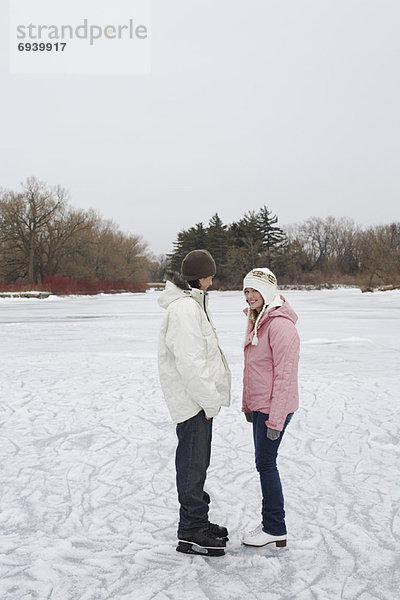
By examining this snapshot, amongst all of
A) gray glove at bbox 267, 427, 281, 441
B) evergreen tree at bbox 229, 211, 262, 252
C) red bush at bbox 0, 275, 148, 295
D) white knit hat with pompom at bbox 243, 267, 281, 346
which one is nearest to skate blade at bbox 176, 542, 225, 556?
gray glove at bbox 267, 427, 281, 441

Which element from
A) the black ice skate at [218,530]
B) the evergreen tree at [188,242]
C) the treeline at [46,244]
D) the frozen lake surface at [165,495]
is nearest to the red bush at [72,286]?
the treeline at [46,244]

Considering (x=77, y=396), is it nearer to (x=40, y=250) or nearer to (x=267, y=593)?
(x=267, y=593)

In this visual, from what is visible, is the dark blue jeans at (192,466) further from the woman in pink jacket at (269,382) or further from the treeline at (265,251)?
the treeline at (265,251)

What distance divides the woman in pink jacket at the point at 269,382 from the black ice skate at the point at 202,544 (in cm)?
18

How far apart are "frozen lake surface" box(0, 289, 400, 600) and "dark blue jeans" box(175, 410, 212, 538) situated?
0.69 ft

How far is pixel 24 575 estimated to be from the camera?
254 cm

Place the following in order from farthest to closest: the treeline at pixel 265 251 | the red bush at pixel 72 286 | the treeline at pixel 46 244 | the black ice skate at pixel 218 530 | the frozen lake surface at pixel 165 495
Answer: the treeline at pixel 265 251 → the treeline at pixel 46 244 → the red bush at pixel 72 286 → the black ice skate at pixel 218 530 → the frozen lake surface at pixel 165 495

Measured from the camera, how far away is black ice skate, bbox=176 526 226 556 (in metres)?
2.69

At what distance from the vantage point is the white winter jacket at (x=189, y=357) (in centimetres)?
250

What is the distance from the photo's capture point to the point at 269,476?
2.73 meters

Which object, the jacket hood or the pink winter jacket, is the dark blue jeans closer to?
the pink winter jacket

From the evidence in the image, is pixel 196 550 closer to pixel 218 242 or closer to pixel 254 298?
pixel 254 298

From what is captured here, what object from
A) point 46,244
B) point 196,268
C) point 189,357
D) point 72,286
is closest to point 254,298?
point 196,268

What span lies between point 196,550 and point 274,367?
1.09 metres
